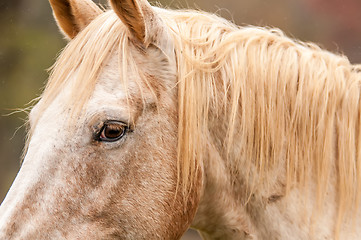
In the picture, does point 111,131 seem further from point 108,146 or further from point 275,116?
point 275,116

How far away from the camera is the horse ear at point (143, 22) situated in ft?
5.40

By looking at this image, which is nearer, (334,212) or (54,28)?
(334,212)

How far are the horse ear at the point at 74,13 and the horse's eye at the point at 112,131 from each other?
0.58 m

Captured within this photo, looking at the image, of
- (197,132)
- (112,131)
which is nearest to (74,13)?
(112,131)

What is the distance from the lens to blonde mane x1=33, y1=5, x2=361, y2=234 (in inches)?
67.1

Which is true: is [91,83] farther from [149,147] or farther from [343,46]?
[343,46]

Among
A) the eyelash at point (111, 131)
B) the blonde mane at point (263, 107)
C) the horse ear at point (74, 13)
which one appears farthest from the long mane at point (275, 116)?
the horse ear at point (74, 13)

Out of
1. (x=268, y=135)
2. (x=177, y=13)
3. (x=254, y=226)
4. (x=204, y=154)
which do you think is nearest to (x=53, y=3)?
(x=177, y=13)

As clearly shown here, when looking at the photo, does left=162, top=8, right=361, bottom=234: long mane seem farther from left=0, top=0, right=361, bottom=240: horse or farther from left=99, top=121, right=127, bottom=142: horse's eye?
left=99, top=121, right=127, bottom=142: horse's eye

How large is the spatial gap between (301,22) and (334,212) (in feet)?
17.5

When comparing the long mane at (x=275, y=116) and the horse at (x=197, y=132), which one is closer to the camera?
the horse at (x=197, y=132)

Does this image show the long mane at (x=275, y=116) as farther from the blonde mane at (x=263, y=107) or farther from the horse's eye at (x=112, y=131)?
the horse's eye at (x=112, y=131)

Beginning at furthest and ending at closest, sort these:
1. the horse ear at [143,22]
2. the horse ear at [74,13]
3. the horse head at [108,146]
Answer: the horse ear at [74,13]
the horse ear at [143,22]
the horse head at [108,146]

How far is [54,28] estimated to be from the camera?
273 inches
